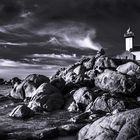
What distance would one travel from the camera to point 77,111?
3959 cm

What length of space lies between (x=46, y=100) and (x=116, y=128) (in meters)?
20.7

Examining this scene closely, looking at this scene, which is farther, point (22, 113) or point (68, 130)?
point (22, 113)

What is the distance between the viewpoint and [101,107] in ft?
121

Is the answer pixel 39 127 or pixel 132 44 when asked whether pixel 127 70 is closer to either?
pixel 39 127

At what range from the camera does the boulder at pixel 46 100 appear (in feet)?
133

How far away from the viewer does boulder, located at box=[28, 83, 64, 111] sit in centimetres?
4044

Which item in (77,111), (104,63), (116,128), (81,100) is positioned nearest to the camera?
(116,128)

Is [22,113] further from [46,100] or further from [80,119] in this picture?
[80,119]

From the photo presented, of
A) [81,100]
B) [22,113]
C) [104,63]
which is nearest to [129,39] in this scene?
[104,63]

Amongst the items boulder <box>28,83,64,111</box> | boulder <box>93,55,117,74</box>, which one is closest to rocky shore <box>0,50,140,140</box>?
boulder <box>28,83,64,111</box>

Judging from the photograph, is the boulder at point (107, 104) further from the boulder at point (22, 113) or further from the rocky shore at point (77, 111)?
the boulder at point (22, 113)

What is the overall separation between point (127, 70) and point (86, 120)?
121ft

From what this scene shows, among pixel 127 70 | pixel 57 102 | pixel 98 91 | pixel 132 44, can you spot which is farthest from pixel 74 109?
pixel 132 44

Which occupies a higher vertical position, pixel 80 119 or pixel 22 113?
pixel 22 113
